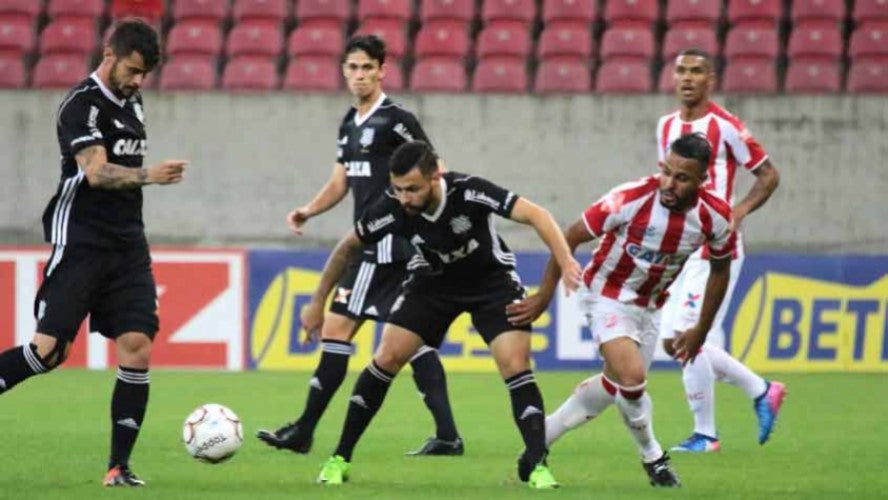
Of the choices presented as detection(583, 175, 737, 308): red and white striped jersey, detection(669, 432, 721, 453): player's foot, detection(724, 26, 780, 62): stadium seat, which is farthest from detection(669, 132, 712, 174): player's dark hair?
detection(724, 26, 780, 62): stadium seat

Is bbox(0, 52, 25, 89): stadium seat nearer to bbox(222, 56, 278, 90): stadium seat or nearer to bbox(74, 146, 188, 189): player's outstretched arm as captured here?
bbox(222, 56, 278, 90): stadium seat

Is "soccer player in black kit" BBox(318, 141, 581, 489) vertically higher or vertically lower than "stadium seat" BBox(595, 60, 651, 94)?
lower

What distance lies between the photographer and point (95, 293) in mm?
8094

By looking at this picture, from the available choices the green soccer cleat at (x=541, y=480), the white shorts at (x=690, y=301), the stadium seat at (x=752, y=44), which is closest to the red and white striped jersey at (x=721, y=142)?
the white shorts at (x=690, y=301)

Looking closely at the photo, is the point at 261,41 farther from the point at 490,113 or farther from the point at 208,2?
the point at 490,113

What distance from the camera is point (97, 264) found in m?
8.07

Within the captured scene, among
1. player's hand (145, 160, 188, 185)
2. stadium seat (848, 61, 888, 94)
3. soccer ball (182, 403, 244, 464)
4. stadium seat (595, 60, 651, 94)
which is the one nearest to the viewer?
player's hand (145, 160, 188, 185)

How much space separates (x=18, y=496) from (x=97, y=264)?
1.09 meters

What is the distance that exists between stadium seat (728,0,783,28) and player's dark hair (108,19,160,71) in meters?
11.6

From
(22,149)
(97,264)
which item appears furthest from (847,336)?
(97,264)

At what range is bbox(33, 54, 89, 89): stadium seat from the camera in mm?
18297

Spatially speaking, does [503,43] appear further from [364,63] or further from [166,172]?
[166,172]

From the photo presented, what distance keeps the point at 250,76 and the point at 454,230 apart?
10608 millimetres

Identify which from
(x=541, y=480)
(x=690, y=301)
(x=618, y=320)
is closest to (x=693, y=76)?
(x=690, y=301)
